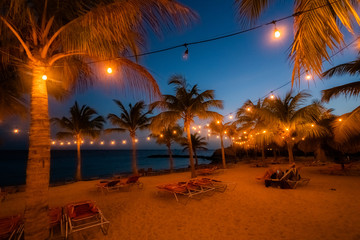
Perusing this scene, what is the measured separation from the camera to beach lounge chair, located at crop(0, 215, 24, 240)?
12.1ft

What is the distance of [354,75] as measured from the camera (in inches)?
276

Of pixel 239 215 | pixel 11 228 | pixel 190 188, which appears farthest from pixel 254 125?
pixel 11 228

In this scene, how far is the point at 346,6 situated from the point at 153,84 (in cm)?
352

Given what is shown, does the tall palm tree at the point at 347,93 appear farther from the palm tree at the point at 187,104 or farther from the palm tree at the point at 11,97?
the palm tree at the point at 11,97

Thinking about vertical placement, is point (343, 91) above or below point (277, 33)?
below

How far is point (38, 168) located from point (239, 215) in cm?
502

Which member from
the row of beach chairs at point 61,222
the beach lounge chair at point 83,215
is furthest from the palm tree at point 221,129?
the row of beach chairs at point 61,222

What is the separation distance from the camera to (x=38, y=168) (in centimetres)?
299

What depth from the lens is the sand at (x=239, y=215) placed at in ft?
12.7

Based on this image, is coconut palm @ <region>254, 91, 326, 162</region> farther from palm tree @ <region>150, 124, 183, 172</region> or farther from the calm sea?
the calm sea

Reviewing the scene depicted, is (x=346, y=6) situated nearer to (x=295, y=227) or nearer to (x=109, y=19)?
(x=109, y=19)

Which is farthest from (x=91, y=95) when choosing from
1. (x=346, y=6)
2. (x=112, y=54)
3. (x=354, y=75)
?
(x=354, y=75)

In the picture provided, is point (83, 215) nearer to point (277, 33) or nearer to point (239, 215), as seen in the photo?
point (239, 215)

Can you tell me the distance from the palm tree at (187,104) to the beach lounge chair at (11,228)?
306 inches
